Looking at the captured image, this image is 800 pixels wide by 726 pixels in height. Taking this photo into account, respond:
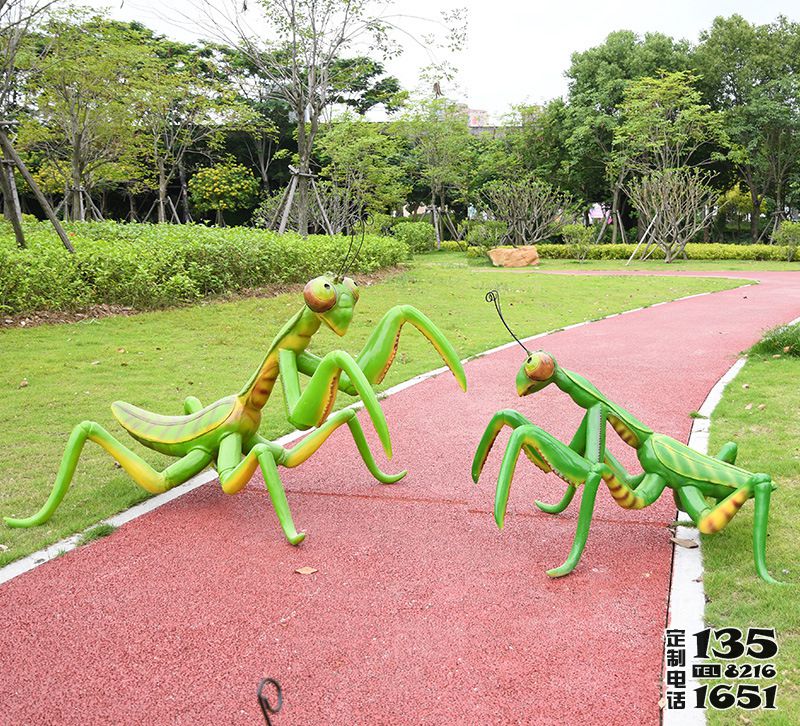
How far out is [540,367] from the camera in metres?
3.76

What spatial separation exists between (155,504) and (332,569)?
4.99ft

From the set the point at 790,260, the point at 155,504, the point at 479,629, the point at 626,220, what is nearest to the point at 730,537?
the point at 479,629

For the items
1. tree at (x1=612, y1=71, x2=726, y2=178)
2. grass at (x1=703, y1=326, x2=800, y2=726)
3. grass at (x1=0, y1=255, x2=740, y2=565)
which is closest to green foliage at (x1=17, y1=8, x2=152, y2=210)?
grass at (x1=0, y1=255, x2=740, y2=565)

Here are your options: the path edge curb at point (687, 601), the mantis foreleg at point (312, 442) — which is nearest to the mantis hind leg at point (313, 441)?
the mantis foreleg at point (312, 442)

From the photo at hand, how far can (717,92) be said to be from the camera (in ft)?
109

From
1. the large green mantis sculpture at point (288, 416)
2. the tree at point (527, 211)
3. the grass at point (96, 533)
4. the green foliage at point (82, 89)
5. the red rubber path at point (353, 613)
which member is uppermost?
the green foliage at point (82, 89)

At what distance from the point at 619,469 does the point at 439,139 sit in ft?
101

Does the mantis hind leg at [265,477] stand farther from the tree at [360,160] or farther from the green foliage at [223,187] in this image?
the green foliage at [223,187]

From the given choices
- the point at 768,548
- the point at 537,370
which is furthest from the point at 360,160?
the point at 768,548

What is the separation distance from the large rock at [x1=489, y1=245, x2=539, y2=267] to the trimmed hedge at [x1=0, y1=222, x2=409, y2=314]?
11740 millimetres

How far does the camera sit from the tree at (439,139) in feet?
107

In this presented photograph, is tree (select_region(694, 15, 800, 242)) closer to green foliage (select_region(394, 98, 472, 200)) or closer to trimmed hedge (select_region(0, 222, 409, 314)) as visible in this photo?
green foliage (select_region(394, 98, 472, 200))

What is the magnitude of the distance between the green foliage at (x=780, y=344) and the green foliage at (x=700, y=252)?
21.0 m

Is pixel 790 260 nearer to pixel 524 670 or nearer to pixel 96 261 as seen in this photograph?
pixel 96 261
